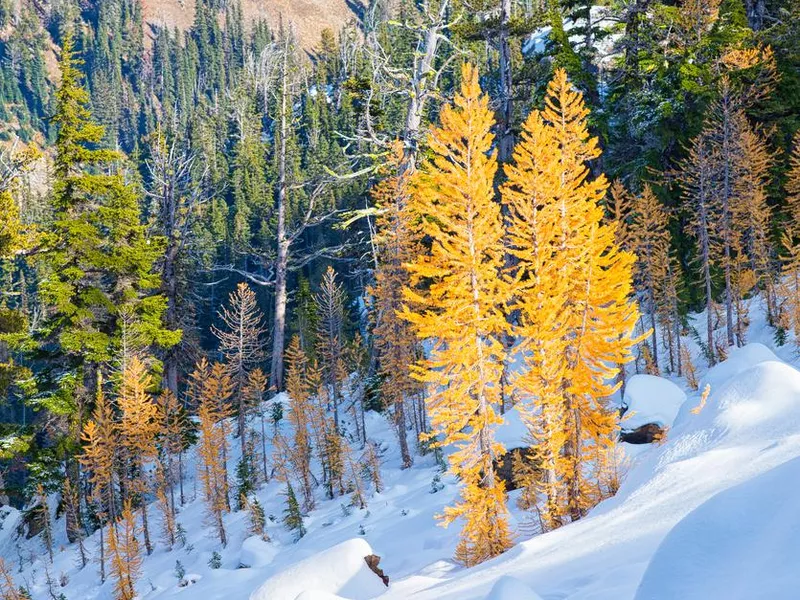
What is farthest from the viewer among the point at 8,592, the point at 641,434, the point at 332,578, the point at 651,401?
the point at 8,592

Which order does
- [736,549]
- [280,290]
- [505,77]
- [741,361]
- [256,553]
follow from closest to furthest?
[736,549]
[741,361]
[256,553]
[505,77]
[280,290]

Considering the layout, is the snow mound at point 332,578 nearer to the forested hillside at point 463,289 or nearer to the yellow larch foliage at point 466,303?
the yellow larch foliage at point 466,303

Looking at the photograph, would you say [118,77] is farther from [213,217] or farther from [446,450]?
[446,450]

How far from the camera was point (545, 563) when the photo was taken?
7.70 m

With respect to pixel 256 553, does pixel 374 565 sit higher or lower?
higher

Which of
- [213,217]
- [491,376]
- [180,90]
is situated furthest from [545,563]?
[180,90]

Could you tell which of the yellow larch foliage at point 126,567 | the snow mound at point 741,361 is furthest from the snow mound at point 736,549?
the yellow larch foliage at point 126,567

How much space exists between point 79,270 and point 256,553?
13.3m

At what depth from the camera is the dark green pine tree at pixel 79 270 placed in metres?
23.9

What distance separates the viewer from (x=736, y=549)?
3.41m

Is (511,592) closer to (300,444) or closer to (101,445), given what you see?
(300,444)

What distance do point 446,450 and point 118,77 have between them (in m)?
174

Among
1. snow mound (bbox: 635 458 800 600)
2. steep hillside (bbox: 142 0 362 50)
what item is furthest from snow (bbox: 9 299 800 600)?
steep hillside (bbox: 142 0 362 50)

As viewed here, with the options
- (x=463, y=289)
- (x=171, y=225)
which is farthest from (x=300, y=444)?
(x=171, y=225)
